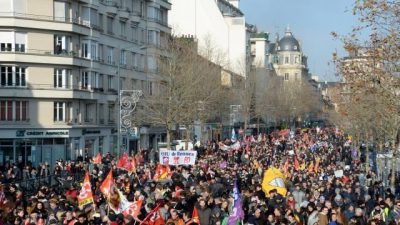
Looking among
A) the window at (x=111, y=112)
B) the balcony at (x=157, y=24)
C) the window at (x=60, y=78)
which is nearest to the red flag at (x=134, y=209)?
the window at (x=60, y=78)

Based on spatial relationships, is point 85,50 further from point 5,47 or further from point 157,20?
point 157,20

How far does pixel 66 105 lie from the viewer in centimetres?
5481

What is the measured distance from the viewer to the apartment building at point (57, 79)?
50.8 meters

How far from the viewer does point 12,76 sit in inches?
2010

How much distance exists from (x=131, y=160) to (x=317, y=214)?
49.9 ft

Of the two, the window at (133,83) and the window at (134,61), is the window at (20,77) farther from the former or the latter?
the window at (134,61)

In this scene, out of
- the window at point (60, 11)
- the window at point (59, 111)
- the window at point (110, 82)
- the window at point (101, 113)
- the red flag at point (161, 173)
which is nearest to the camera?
the red flag at point (161, 173)

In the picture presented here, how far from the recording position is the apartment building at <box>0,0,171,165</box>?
167 ft

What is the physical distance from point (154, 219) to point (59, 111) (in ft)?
121

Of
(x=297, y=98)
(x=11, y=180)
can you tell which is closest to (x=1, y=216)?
(x=11, y=180)

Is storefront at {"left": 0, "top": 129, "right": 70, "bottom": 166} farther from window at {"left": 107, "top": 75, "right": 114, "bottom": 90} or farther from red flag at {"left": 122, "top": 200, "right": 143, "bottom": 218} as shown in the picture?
red flag at {"left": 122, "top": 200, "right": 143, "bottom": 218}

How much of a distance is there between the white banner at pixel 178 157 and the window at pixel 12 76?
65.6 ft

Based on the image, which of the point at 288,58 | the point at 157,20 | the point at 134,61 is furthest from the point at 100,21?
the point at 288,58

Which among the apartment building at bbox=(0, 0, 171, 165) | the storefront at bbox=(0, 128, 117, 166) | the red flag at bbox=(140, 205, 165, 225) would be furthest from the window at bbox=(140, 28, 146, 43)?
the red flag at bbox=(140, 205, 165, 225)
